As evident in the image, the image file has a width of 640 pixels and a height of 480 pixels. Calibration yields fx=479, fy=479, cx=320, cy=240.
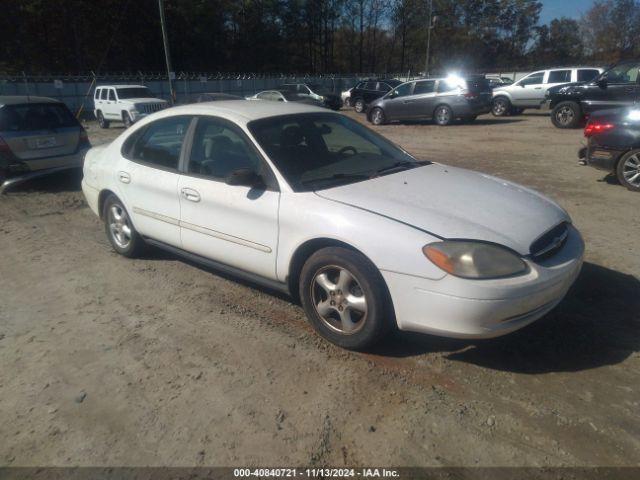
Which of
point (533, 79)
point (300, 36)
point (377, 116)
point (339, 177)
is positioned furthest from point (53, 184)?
point (300, 36)

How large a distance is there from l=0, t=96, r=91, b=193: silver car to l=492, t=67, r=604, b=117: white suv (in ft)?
55.9

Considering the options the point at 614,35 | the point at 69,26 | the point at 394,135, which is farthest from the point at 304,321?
the point at 614,35

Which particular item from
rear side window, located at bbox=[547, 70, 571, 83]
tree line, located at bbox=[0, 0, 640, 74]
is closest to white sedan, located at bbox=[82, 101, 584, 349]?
rear side window, located at bbox=[547, 70, 571, 83]

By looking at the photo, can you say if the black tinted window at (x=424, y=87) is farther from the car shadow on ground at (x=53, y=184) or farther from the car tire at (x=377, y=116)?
the car shadow on ground at (x=53, y=184)

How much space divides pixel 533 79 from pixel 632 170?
13688 millimetres

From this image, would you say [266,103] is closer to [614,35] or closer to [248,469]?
[248,469]

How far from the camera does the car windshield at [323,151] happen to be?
346 centimetres

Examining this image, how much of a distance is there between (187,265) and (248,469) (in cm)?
282

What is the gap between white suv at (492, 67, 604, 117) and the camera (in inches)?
706

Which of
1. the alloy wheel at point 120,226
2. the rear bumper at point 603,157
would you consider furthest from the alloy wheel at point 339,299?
the rear bumper at point 603,157

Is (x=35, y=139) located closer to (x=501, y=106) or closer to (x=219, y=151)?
(x=219, y=151)

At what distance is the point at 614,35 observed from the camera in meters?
59.6

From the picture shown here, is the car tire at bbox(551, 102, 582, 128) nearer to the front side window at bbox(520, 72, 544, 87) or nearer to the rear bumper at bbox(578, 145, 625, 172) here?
the front side window at bbox(520, 72, 544, 87)

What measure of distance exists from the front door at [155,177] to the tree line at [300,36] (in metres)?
29.6
